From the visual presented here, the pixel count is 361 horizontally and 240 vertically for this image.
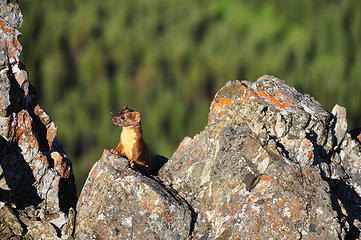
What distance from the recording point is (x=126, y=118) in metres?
12.3

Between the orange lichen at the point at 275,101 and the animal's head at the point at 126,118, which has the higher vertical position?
the orange lichen at the point at 275,101

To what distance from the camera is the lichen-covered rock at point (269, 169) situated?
8.83m

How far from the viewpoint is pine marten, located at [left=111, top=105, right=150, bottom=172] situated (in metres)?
12.1

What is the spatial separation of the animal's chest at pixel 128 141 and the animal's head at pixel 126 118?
185 mm

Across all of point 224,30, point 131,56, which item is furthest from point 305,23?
point 131,56

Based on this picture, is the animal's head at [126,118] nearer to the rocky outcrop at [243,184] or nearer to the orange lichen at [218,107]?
the rocky outcrop at [243,184]

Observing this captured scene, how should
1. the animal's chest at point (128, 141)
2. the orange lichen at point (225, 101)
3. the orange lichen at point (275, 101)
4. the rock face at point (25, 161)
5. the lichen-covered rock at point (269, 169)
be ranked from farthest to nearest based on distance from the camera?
the animal's chest at point (128, 141), the orange lichen at point (225, 101), the orange lichen at point (275, 101), the rock face at point (25, 161), the lichen-covered rock at point (269, 169)

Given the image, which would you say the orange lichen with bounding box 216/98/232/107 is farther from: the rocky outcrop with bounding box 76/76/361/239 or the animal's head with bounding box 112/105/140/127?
the animal's head with bounding box 112/105/140/127

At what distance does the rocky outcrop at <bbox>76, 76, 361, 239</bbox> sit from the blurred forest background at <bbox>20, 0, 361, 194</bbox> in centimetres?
2215

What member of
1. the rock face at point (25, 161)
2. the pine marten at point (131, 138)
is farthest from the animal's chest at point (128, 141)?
the rock face at point (25, 161)

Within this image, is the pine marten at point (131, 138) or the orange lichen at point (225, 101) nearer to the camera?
the orange lichen at point (225, 101)

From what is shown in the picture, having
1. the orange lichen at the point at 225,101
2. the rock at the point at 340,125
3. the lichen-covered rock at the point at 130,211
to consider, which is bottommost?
the lichen-covered rock at the point at 130,211

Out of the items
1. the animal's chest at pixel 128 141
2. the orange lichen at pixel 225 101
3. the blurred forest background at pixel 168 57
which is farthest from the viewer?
the blurred forest background at pixel 168 57

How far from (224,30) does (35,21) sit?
2287 centimetres
